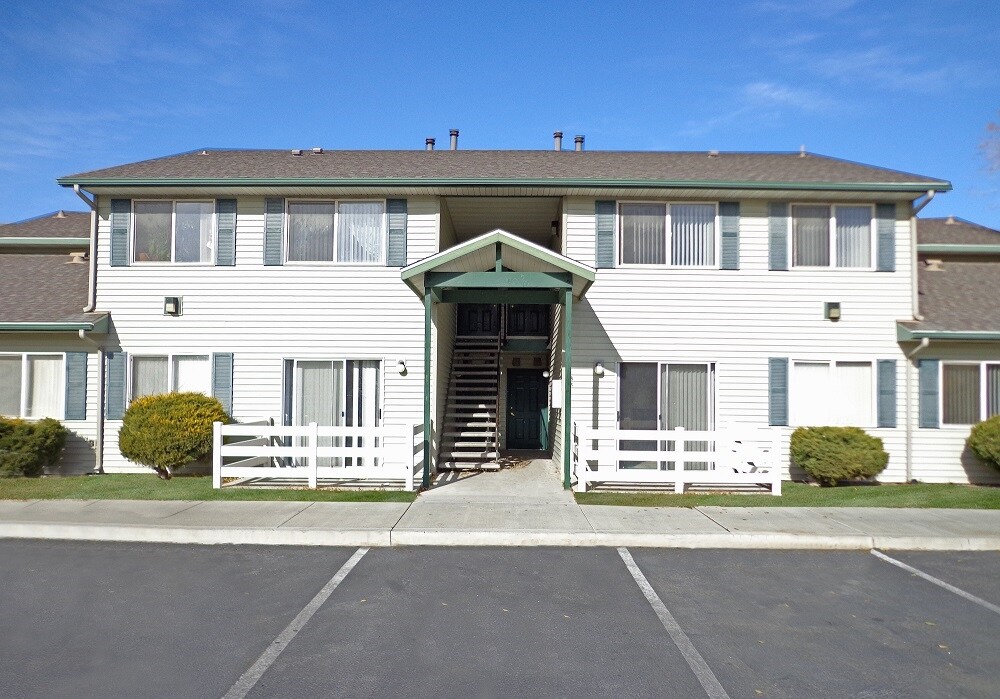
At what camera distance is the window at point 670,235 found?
1283 centimetres

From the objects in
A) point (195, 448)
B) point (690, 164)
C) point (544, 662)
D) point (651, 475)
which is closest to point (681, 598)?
point (544, 662)

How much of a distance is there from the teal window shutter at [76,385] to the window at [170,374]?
87cm

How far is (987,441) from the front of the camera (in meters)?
11.7

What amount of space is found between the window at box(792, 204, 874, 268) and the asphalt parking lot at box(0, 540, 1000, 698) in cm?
656

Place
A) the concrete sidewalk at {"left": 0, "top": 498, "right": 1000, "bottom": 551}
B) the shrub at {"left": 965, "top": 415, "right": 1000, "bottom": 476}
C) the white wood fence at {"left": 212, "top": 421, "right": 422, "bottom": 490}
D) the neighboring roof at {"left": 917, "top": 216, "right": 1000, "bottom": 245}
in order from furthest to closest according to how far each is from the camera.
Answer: the neighboring roof at {"left": 917, "top": 216, "right": 1000, "bottom": 245}
the shrub at {"left": 965, "top": 415, "right": 1000, "bottom": 476}
the white wood fence at {"left": 212, "top": 421, "right": 422, "bottom": 490}
the concrete sidewalk at {"left": 0, "top": 498, "right": 1000, "bottom": 551}

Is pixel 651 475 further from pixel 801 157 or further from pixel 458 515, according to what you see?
pixel 801 157

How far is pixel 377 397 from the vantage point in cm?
1288

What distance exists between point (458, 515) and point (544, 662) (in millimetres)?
4330

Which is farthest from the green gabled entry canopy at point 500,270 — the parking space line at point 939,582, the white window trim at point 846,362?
the parking space line at point 939,582

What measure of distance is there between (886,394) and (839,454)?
190 cm

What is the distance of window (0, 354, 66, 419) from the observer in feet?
41.6

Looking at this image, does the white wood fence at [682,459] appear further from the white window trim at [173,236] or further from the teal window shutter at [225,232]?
the white window trim at [173,236]

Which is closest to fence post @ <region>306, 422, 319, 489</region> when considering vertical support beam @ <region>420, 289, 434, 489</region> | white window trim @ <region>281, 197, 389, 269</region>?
vertical support beam @ <region>420, 289, 434, 489</region>

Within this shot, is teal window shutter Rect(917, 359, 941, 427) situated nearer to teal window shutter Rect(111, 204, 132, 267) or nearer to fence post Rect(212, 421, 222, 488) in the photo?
fence post Rect(212, 421, 222, 488)
